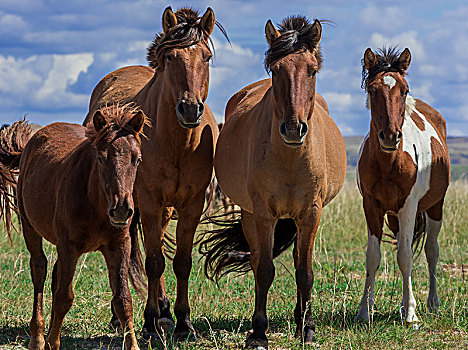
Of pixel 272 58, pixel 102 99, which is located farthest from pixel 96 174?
pixel 102 99

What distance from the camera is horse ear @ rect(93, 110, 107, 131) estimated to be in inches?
164

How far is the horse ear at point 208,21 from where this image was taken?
547 cm

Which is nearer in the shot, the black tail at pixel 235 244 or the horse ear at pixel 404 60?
the horse ear at pixel 404 60

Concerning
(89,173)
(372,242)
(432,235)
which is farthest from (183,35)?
(432,235)

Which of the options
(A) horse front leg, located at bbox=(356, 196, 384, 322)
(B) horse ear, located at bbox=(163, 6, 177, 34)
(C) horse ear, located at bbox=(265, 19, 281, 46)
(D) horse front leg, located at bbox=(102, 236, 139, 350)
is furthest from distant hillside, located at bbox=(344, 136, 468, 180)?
(D) horse front leg, located at bbox=(102, 236, 139, 350)

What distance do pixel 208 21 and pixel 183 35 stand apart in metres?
0.34

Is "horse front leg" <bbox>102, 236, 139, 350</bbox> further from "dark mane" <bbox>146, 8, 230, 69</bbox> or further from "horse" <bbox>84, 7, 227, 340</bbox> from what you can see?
"dark mane" <bbox>146, 8, 230, 69</bbox>

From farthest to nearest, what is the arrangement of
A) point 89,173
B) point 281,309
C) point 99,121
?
1. point 281,309
2. point 89,173
3. point 99,121

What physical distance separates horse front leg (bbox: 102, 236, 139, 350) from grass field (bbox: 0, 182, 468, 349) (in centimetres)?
43

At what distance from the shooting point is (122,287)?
432 centimetres

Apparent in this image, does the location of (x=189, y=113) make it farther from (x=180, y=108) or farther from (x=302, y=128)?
(x=302, y=128)

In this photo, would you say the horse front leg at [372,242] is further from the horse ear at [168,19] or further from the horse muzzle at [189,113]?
the horse ear at [168,19]

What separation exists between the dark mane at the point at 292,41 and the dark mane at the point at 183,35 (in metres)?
0.73

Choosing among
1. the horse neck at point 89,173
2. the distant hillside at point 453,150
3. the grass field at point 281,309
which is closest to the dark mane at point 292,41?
the horse neck at point 89,173
